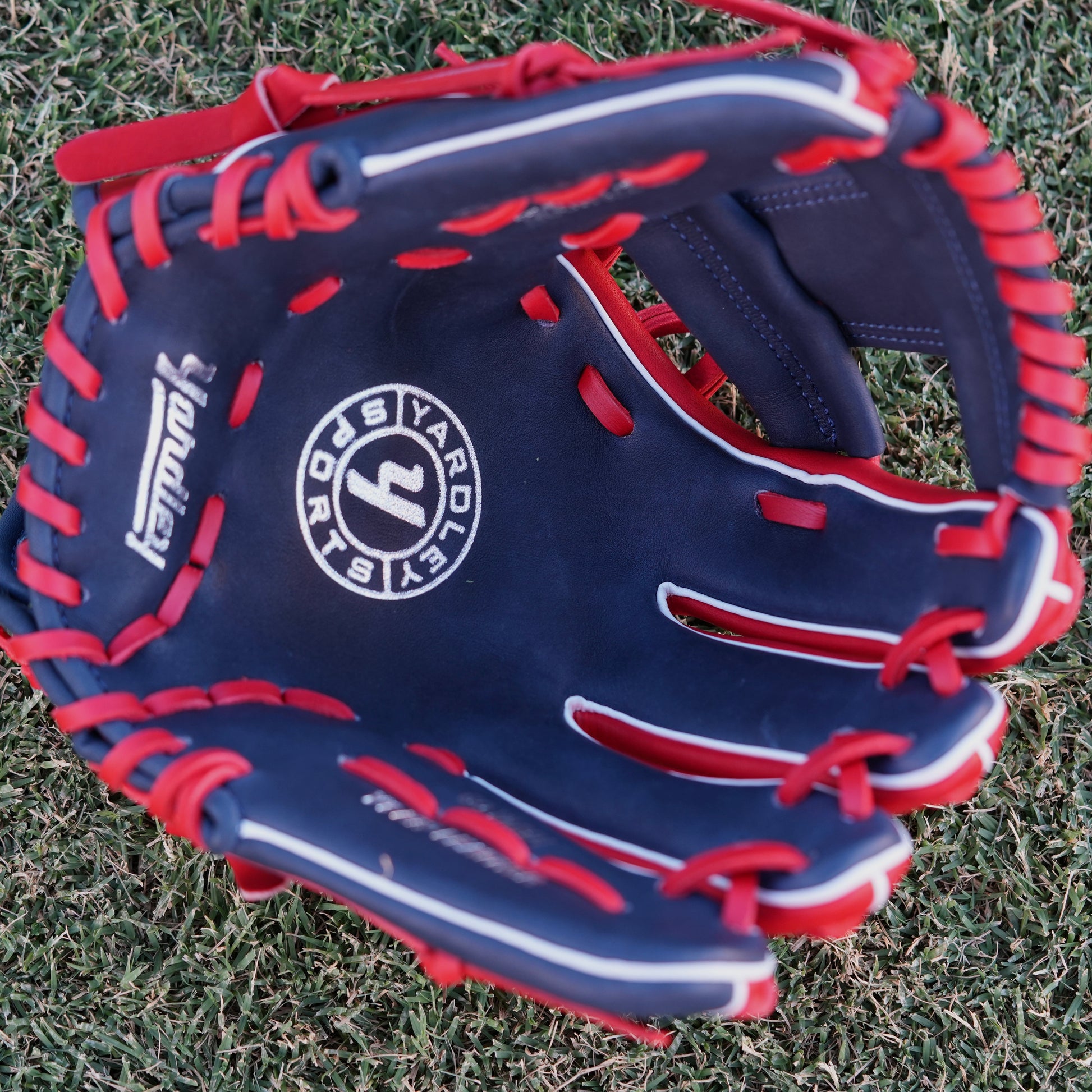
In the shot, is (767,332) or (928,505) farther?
(767,332)

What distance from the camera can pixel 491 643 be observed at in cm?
187

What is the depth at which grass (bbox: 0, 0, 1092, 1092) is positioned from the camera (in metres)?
2.26

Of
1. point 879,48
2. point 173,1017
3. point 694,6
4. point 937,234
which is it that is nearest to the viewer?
point 879,48

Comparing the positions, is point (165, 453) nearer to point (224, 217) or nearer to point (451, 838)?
point (224, 217)

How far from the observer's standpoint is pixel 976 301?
1.47m

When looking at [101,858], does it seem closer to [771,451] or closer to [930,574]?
[771,451]

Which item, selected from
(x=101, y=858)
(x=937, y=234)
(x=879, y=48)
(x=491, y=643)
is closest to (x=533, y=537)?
(x=491, y=643)

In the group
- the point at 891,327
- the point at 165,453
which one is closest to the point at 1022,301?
the point at 891,327

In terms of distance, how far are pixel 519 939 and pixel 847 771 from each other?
1.70 feet

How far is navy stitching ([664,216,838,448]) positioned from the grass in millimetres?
632

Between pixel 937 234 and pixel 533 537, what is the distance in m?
0.84

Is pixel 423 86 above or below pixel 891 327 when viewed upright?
above

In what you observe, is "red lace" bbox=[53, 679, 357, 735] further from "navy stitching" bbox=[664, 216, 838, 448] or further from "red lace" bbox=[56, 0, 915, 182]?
"navy stitching" bbox=[664, 216, 838, 448]

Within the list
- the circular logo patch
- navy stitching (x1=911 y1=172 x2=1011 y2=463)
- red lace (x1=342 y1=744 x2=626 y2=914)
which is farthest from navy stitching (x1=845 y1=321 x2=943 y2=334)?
red lace (x1=342 y1=744 x2=626 y2=914)
